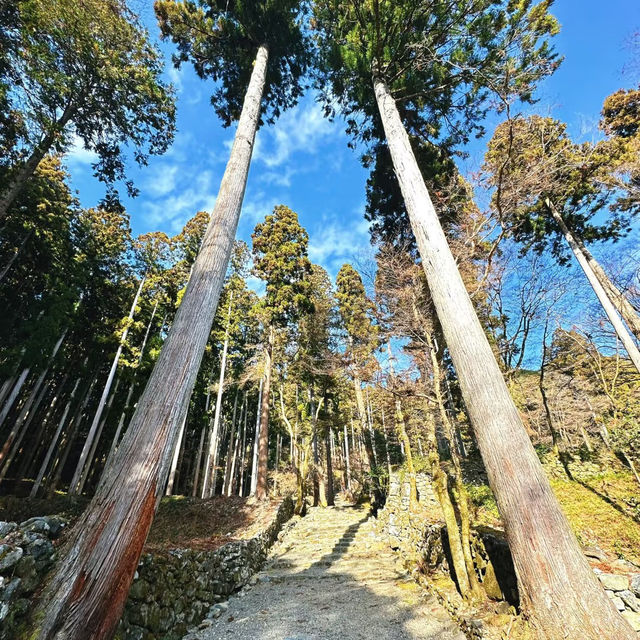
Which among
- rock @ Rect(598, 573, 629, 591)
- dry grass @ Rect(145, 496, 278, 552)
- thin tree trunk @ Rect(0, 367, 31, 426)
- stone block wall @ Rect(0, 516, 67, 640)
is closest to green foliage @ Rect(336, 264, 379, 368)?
dry grass @ Rect(145, 496, 278, 552)

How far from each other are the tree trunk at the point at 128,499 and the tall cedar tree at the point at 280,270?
899 centimetres

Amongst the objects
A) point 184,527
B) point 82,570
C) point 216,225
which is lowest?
point 184,527

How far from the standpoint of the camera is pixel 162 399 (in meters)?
2.13

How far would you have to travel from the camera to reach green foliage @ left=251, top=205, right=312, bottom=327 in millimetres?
12625

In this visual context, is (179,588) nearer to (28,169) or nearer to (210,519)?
(210,519)

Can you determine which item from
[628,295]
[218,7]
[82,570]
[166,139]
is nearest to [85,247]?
[166,139]

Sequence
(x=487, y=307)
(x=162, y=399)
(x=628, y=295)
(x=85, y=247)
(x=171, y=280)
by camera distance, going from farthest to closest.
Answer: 1. (x=171, y=280)
2. (x=85, y=247)
3. (x=628, y=295)
4. (x=487, y=307)
5. (x=162, y=399)

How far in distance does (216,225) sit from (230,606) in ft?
19.5

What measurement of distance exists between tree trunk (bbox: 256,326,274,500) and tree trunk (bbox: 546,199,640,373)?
1086 cm

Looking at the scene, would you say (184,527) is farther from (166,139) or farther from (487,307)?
(166,139)

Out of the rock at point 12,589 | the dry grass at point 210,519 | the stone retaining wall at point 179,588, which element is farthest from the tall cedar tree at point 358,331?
the rock at point 12,589

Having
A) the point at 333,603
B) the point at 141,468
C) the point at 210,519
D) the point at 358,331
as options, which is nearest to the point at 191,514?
the point at 210,519

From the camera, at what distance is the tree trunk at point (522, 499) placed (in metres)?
1.68

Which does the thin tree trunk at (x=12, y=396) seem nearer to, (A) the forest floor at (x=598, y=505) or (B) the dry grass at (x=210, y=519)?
(B) the dry grass at (x=210, y=519)
